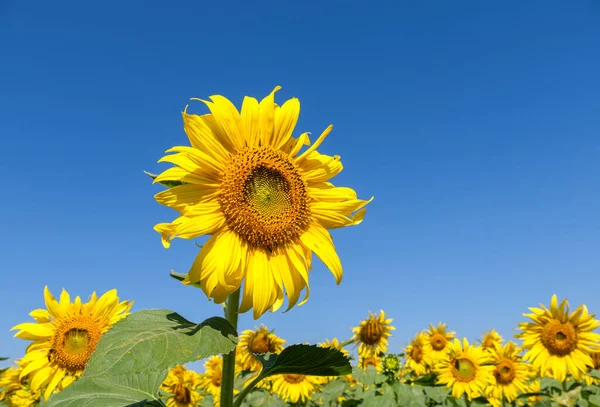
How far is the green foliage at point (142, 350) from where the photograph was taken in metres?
2.38

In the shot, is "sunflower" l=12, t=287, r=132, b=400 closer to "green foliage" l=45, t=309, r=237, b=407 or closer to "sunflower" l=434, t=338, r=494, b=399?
"green foliage" l=45, t=309, r=237, b=407

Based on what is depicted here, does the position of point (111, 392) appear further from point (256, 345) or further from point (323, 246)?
point (256, 345)

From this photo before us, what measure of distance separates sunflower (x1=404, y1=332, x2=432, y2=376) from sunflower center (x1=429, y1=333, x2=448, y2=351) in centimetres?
19

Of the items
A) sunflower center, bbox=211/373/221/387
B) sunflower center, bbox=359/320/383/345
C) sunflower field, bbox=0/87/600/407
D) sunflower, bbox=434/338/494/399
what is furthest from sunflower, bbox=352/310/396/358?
sunflower field, bbox=0/87/600/407

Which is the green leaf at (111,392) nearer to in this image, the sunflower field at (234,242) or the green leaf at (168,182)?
the sunflower field at (234,242)

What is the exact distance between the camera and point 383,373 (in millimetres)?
8555

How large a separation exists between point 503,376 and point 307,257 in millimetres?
8330

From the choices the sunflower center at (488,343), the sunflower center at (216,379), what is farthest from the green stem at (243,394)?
the sunflower center at (488,343)

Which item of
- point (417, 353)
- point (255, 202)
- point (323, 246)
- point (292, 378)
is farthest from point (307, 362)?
point (417, 353)

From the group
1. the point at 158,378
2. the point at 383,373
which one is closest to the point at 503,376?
the point at 383,373

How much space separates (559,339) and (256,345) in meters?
5.21

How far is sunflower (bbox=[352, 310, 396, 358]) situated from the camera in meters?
11.0

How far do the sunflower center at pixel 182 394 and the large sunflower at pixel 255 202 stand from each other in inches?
271

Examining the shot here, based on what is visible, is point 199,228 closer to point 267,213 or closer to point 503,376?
point 267,213
